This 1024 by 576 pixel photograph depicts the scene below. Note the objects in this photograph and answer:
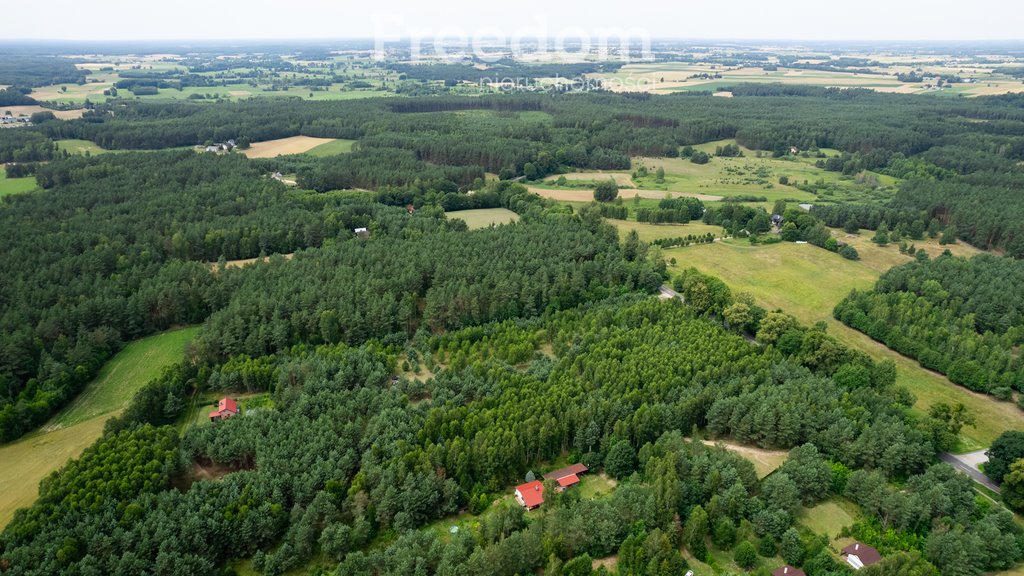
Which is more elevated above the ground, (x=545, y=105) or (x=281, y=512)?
(x=545, y=105)

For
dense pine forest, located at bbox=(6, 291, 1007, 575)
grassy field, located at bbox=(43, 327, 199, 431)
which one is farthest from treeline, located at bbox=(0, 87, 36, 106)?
dense pine forest, located at bbox=(6, 291, 1007, 575)

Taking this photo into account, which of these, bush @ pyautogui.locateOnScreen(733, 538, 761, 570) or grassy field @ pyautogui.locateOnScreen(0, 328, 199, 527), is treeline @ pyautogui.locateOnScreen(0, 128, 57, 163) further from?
bush @ pyautogui.locateOnScreen(733, 538, 761, 570)

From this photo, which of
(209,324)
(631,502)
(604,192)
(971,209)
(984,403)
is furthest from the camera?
(604,192)

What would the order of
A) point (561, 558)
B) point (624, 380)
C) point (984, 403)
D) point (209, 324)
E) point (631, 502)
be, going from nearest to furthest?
point (561, 558) → point (631, 502) → point (624, 380) → point (984, 403) → point (209, 324)

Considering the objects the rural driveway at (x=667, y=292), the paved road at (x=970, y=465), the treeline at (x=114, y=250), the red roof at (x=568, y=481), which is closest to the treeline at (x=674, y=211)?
the rural driveway at (x=667, y=292)

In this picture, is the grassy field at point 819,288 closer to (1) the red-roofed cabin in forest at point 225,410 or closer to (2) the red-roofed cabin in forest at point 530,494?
(2) the red-roofed cabin in forest at point 530,494

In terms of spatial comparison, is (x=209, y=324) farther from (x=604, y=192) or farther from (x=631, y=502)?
(x=604, y=192)

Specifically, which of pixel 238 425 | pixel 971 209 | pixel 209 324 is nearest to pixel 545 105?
pixel 971 209

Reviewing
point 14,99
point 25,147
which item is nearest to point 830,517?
point 25,147
